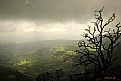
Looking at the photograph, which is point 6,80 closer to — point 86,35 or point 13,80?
point 13,80

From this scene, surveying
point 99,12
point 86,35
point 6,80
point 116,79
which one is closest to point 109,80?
point 116,79

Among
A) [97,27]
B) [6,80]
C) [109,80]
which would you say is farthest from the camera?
[6,80]

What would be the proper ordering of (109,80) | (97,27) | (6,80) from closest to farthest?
(109,80), (97,27), (6,80)

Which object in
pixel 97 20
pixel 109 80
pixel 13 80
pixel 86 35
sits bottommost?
pixel 13 80

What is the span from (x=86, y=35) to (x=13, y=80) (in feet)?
605

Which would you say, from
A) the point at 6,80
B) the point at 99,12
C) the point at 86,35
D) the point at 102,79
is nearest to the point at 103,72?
the point at 102,79

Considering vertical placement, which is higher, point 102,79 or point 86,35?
point 86,35

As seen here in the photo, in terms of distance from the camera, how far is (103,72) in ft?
76.7

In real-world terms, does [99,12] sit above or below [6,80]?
above

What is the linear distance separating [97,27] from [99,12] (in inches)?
82.2

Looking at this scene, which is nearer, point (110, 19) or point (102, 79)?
point (102, 79)

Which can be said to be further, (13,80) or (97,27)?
(13,80)

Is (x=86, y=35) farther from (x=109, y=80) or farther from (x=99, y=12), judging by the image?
(x=109, y=80)

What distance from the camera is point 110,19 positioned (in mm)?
25172
